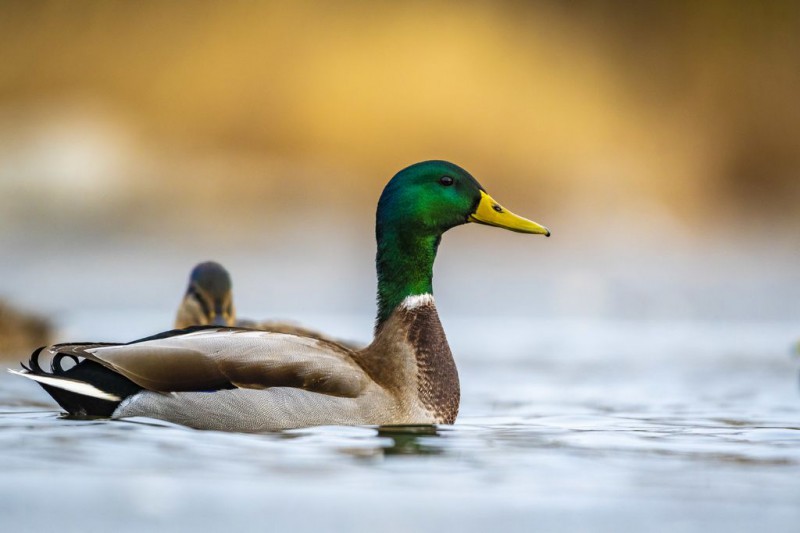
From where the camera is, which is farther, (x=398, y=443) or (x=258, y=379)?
(x=258, y=379)

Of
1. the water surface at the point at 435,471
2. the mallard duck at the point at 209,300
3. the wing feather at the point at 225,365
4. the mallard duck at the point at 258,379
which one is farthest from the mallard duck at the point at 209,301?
the wing feather at the point at 225,365

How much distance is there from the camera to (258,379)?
6.54 meters

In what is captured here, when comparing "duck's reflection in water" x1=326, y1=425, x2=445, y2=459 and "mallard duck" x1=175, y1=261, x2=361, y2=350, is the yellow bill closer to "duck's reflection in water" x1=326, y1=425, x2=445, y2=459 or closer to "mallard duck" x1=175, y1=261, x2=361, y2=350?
"duck's reflection in water" x1=326, y1=425, x2=445, y2=459

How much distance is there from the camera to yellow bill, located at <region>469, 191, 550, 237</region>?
7.43 meters

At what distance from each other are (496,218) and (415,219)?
17.5 inches

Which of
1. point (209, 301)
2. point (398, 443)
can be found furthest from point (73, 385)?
point (209, 301)

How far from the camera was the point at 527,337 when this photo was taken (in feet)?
47.7

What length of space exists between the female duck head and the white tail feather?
147cm

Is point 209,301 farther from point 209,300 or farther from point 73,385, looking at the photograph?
point 73,385

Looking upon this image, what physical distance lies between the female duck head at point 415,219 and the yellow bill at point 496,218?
1.7 inches

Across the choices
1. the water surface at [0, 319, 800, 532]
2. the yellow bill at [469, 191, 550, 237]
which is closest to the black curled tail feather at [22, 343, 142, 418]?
the water surface at [0, 319, 800, 532]

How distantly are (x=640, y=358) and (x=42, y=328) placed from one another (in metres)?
4.91

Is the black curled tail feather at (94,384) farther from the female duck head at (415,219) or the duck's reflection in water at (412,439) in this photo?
the female duck head at (415,219)

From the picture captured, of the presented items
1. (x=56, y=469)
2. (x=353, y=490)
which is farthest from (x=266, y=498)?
(x=56, y=469)
